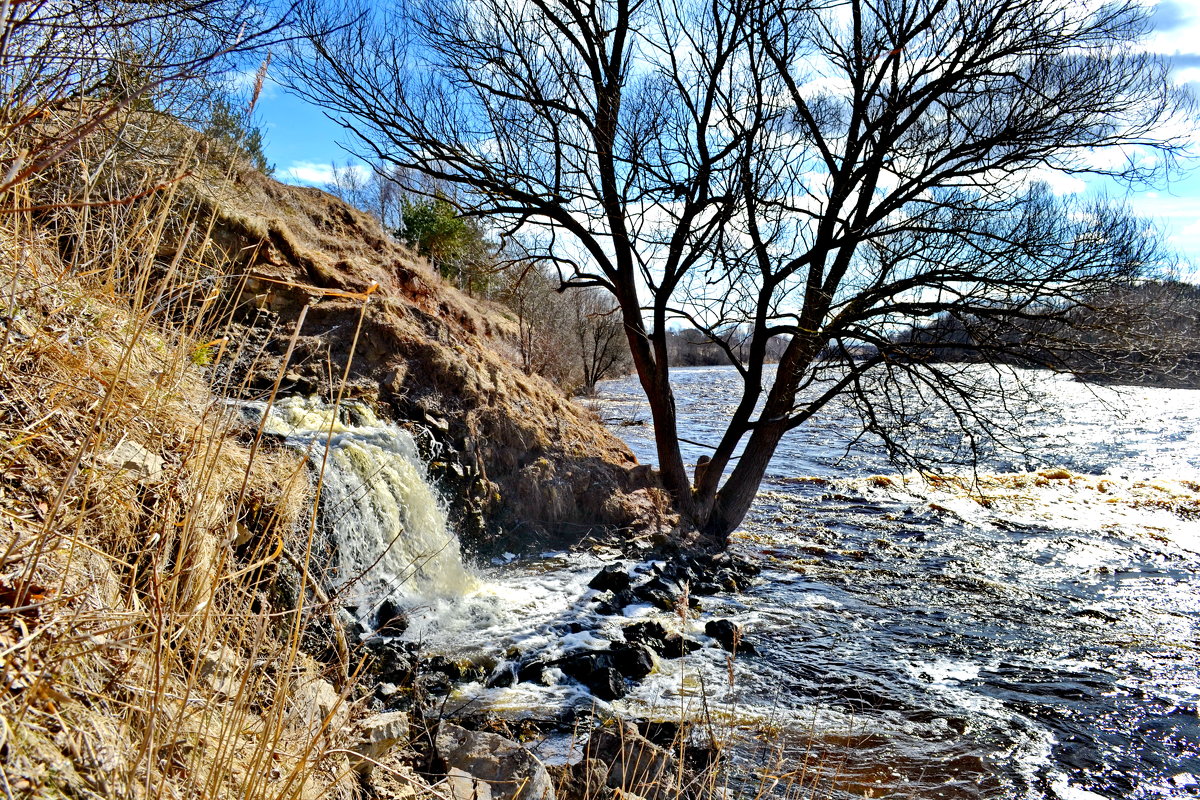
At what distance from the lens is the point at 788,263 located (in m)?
8.62

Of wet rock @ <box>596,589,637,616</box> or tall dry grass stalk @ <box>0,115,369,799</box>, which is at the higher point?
tall dry grass stalk @ <box>0,115,369,799</box>

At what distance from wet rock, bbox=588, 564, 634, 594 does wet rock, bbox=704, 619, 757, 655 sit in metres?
1.04

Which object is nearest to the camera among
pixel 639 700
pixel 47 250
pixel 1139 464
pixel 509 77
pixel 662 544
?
pixel 47 250

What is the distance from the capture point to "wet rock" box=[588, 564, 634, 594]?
7316mm

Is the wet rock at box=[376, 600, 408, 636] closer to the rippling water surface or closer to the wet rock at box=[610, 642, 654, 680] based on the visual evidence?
the wet rock at box=[610, 642, 654, 680]

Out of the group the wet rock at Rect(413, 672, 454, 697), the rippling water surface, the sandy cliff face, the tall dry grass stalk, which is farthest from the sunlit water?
the tall dry grass stalk

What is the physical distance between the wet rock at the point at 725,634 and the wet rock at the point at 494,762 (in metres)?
3.05

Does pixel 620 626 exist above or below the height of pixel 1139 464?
below

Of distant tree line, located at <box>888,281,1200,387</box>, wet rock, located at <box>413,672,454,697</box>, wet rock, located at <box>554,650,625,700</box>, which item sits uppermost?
distant tree line, located at <box>888,281,1200,387</box>

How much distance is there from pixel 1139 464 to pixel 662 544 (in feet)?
42.9

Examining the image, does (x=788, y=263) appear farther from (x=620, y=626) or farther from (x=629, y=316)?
(x=620, y=626)

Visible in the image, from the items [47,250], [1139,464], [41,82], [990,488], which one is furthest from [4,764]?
[1139,464]

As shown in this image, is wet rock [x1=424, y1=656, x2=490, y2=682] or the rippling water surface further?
wet rock [x1=424, y1=656, x2=490, y2=682]

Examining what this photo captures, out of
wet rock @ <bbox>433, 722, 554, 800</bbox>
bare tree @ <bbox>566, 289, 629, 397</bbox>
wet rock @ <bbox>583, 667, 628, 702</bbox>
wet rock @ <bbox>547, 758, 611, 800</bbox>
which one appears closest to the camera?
→ wet rock @ <bbox>433, 722, 554, 800</bbox>
